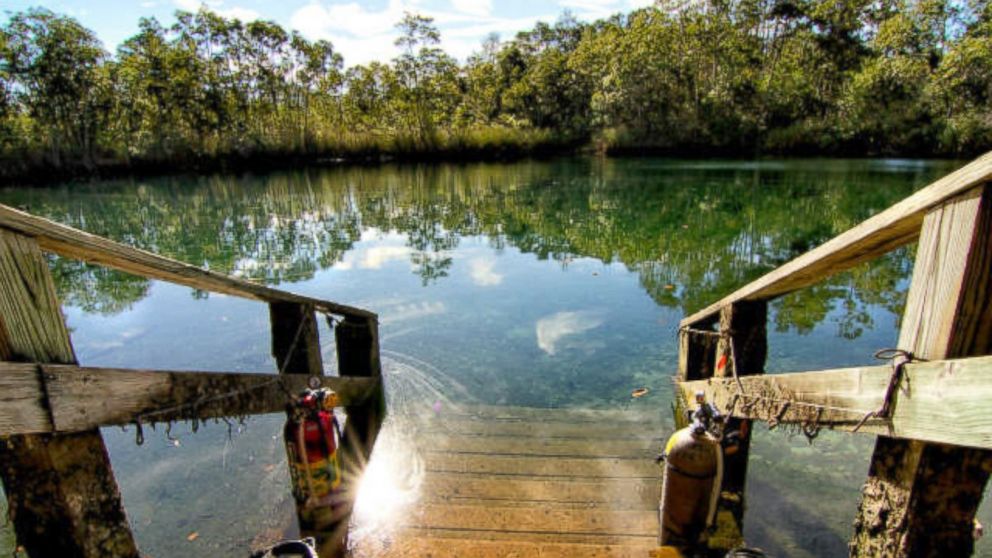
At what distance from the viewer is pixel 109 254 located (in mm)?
1981

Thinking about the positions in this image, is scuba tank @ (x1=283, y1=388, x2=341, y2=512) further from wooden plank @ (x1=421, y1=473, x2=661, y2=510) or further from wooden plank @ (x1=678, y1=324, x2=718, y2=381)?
wooden plank @ (x1=678, y1=324, x2=718, y2=381)

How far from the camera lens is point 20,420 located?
155cm

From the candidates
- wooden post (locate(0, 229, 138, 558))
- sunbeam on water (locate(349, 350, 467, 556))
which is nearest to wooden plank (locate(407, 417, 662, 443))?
sunbeam on water (locate(349, 350, 467, 556))

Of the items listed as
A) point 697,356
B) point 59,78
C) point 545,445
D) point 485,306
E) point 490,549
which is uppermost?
point 59,78

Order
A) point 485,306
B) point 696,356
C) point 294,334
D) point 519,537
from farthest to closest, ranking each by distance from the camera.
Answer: point 485,306, point 696,356, point 294,334, point 519,537

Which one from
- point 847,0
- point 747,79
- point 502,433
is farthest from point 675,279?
point 847,0

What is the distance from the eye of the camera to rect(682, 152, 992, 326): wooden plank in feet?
4.55

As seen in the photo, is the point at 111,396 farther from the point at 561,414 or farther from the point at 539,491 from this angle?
the point at 561,414

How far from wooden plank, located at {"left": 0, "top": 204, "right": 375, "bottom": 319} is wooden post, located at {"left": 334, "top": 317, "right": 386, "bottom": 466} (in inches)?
81.3

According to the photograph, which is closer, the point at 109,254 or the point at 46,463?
the point at 46,463

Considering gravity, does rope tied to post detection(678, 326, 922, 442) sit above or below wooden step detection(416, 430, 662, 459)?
above

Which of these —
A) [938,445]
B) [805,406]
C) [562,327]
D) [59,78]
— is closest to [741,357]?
[805,406]

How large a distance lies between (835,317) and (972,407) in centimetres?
800

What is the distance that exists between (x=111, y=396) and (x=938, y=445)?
278cm
